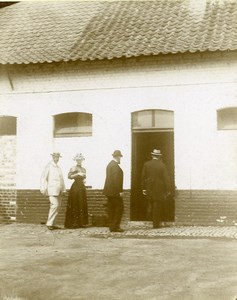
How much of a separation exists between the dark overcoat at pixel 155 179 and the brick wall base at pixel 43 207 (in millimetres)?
1241

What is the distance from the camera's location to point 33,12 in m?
18.0

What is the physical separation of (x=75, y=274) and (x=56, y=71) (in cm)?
832

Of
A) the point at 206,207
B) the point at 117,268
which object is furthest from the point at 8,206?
the point at 117,268

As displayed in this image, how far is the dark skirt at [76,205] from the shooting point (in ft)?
46.2

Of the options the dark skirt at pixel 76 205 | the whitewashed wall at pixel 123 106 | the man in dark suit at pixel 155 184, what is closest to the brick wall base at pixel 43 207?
the whitewashed wall at pixel 123 106

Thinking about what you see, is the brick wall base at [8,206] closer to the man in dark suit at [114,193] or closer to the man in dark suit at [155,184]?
the man in dark suit at [114,193]

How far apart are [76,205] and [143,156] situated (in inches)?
87.6

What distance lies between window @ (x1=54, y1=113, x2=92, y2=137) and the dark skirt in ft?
5.70

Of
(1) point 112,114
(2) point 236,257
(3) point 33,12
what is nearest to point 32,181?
(1) point 112,114

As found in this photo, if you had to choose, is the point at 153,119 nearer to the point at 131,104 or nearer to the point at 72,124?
the point at 131,104

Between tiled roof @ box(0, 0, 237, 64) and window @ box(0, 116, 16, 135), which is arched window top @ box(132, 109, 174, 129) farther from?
window @ box(0, 116, 16, 135)

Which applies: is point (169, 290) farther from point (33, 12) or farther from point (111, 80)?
point (33, 12)

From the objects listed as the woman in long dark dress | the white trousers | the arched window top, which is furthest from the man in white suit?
the arched window top

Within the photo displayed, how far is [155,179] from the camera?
13.6 meters
